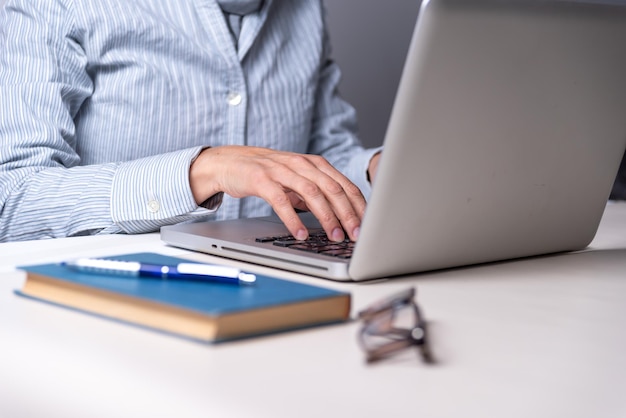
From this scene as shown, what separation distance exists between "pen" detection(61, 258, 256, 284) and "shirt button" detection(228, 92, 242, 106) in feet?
3.19

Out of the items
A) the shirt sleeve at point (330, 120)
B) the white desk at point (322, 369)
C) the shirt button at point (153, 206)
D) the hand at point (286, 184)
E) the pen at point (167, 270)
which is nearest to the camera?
the white desk at point (322, 369)

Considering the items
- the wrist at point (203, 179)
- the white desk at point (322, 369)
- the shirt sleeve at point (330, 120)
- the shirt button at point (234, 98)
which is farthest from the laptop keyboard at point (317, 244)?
the shirt sleeve at point (330, 120)

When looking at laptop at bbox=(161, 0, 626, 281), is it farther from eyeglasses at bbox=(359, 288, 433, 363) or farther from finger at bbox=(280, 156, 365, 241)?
eyeglasses at bbox=(359, 288, 433, 363)

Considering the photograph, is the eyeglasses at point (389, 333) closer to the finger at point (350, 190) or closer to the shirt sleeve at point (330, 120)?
the finger at point (350, 190)

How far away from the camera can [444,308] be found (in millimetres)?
711

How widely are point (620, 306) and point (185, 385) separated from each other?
44 cm

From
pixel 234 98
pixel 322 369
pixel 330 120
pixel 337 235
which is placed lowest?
pixel 330 120

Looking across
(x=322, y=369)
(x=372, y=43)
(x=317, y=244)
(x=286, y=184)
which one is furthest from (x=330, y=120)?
(x=322, y=369)

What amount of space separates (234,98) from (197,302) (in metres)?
1.09

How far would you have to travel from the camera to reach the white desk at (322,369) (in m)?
0.48

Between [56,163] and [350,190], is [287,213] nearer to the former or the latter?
[350,190]

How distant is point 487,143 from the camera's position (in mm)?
792

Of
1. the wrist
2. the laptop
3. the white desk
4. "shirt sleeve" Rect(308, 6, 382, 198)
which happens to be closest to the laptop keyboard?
the laptop

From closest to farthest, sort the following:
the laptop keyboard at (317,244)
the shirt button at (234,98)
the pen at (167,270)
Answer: the pen at (167,270)
the laptop keyboard at (317,244)
the shirt button at (234,98)
